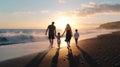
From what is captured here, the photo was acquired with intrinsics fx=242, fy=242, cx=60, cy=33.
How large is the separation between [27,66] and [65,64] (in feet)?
5.41

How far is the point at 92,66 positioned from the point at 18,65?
3287mm

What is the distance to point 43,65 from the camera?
1051 cm

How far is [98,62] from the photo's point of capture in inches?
422

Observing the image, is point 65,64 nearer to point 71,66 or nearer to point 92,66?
point 71,66

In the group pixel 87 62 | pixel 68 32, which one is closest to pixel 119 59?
pixel 87 62

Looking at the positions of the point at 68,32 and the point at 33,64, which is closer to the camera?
the point at 33,64

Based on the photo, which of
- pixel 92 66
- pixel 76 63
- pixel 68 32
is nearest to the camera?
pixel 92 66

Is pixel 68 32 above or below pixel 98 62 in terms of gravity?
above

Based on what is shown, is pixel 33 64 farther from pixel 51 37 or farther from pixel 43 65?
pixel 51 37

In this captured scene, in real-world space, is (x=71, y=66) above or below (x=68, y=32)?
below

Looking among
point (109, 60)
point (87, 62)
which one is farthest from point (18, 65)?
point (109, 60)

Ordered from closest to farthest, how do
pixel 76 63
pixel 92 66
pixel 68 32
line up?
1. pixel 92 66
2. pixel 76 63
3. pixel 68 32

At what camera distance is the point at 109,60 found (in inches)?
428

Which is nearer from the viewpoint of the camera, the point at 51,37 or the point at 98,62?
the point at 98,62
